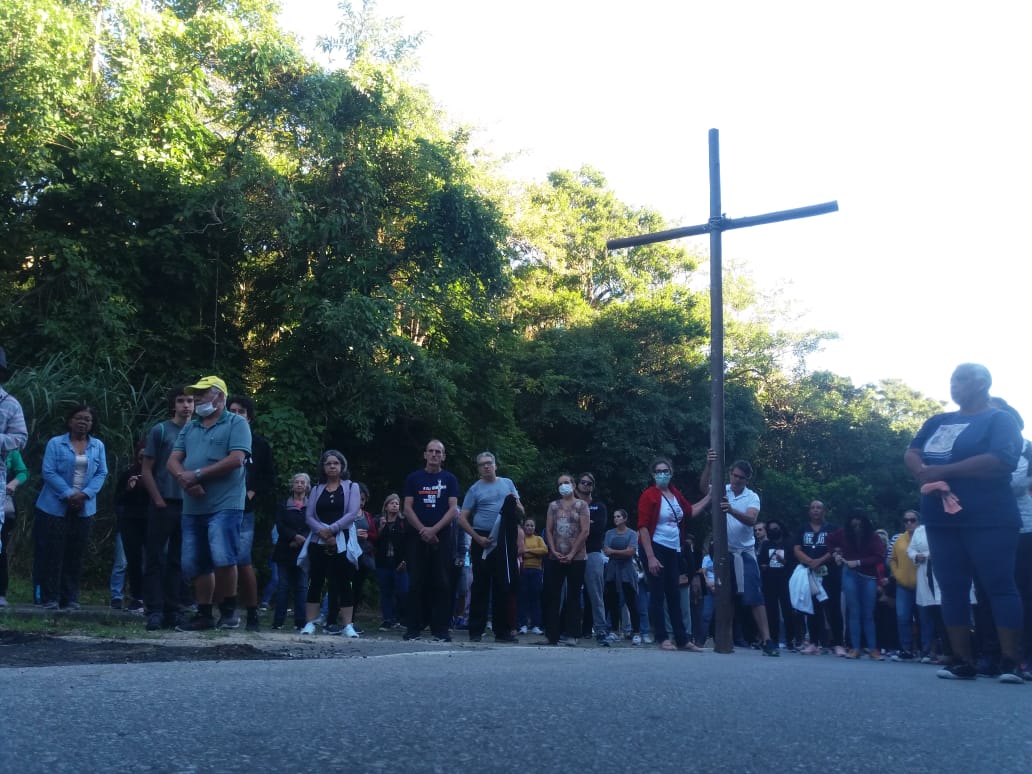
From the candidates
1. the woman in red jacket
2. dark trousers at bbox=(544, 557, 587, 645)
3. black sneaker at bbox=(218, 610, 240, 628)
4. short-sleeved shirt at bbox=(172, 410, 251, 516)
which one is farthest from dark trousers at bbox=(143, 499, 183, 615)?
the woman in red jacket

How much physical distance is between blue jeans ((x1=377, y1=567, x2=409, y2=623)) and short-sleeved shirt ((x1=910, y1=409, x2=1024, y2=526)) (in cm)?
851

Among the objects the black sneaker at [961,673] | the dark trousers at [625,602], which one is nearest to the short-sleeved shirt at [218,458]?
the black sneaker at [961,673]

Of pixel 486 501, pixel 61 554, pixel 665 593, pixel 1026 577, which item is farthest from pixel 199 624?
pixel 1026 577

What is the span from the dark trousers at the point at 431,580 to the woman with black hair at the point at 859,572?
5.41 meters

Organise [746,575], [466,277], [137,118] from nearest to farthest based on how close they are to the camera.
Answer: [746,575] < [137,118] < [466,277]

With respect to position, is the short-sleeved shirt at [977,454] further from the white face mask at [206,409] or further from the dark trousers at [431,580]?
the white face mask at [206,409]

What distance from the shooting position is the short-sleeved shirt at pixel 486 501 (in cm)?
1080

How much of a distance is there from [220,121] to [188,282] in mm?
4794

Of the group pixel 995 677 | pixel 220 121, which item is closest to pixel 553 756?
pixel 995 677

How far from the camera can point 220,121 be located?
24406 mm

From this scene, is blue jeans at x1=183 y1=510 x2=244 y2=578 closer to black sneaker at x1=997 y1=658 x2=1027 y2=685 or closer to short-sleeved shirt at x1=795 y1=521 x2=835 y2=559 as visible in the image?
black sneaker at x1=997 y1=658 x2=1027 y2=685

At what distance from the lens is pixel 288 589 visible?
437 inches

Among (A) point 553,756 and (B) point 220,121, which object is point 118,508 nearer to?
(A) point 553,756

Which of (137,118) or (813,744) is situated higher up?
(137,118)
